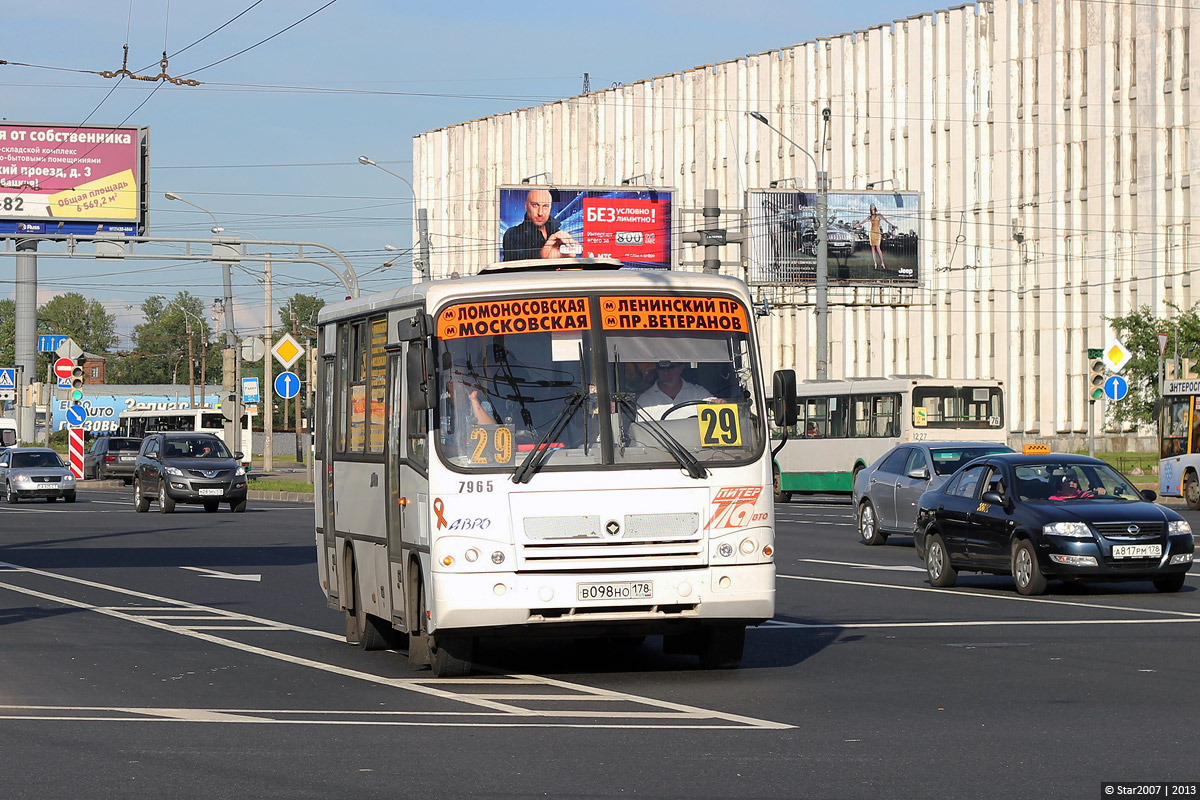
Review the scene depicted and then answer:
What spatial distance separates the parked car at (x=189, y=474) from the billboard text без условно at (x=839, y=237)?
24.8 m

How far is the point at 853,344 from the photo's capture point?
3435 inches

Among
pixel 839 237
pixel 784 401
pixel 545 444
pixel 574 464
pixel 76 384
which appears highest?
pixel 839 237

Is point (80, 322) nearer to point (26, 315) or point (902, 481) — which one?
point (26, 315)

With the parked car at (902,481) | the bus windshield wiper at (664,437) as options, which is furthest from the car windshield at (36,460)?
the bus windshield wiper at (664,437)

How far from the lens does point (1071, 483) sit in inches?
769

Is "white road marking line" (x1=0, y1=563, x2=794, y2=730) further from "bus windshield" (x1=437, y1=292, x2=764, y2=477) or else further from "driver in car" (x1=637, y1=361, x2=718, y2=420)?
"driver in car" (x1=637, y1=361, x2=718, y2=420)

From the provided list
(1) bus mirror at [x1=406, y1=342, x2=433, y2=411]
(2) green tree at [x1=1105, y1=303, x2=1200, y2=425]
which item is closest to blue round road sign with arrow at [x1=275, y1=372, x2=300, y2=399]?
(2) green tree at [x1=1105, y1=303, x2=1200, y2=425]

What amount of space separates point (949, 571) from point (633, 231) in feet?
145

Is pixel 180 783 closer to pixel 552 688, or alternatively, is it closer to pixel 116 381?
pixel 552 688

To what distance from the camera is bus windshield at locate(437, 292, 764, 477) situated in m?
12.2

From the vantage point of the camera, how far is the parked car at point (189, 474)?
4225 centimetres

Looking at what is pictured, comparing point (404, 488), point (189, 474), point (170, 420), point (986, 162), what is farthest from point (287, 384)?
point (986, 162)

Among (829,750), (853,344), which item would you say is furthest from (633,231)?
(829,750)

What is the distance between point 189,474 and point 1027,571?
27049mm
